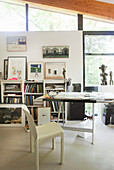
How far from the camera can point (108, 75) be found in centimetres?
457

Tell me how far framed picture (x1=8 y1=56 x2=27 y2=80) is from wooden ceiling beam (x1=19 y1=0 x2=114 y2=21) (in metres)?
1.55

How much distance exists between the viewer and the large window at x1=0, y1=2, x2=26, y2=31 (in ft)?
14.7

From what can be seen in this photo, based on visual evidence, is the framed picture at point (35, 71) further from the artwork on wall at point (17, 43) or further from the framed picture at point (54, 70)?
the artwork on wall at point (17, 43)

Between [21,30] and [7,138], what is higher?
[21,30]

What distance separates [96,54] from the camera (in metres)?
4.58

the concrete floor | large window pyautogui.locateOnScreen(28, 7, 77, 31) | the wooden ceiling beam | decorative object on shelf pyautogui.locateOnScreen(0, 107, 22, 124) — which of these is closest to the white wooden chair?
the concrete floor

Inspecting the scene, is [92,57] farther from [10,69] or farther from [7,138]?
[7,138]

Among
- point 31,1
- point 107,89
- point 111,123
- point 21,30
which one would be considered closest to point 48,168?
point 111,123

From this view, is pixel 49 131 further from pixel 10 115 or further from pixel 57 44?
pixel 57 44

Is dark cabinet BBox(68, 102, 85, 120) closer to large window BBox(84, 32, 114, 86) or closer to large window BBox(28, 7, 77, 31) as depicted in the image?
large window BBox(84, 32, 114, 86)

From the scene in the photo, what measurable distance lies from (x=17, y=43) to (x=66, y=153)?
303 centimetres

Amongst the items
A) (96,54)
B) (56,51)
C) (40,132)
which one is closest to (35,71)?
(56,51)

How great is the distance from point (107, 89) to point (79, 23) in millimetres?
1933

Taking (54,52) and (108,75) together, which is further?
(108,75)
